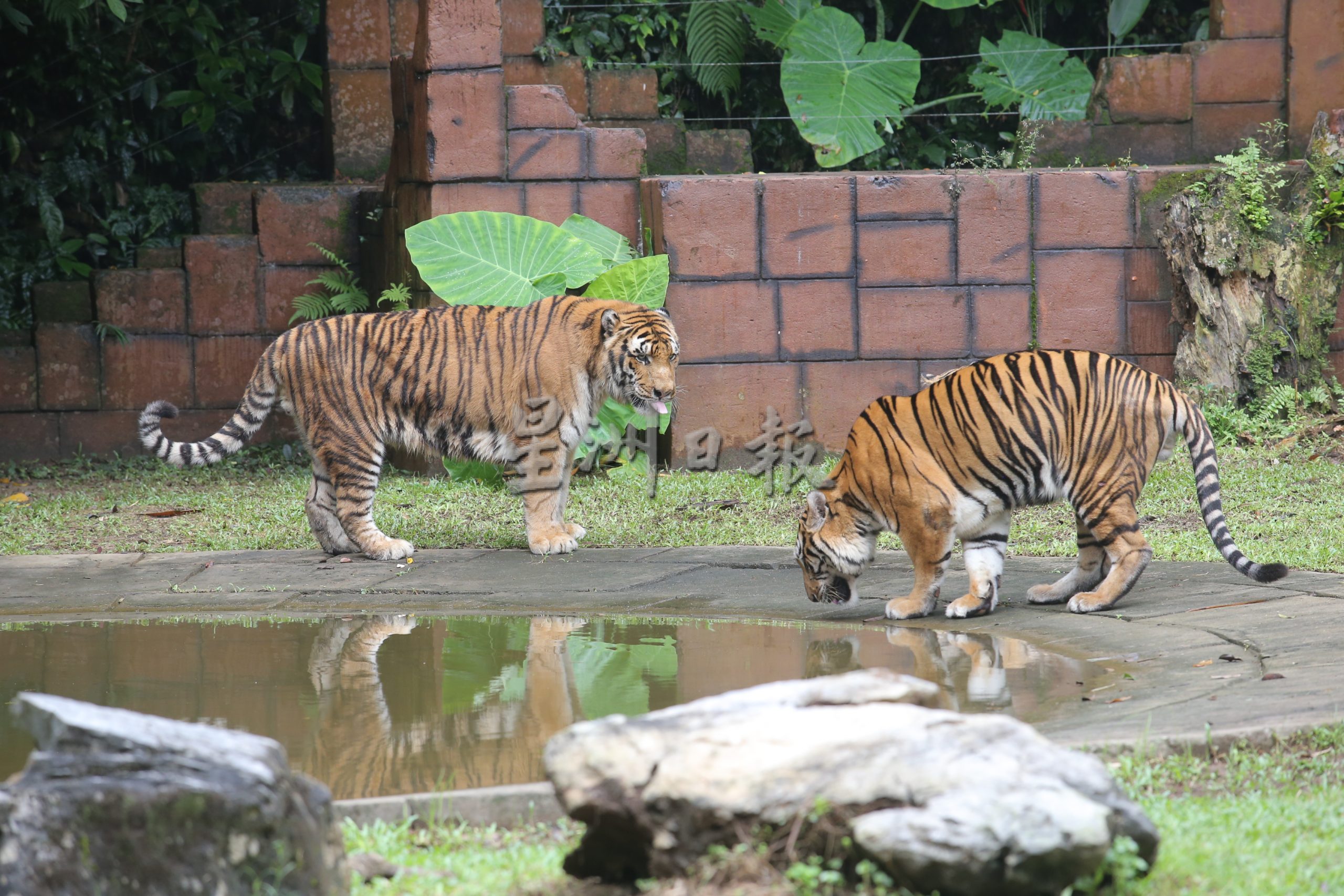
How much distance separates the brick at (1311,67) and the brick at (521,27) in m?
5.04

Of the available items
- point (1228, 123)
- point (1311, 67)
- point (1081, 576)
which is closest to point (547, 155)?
point (1228, 123)

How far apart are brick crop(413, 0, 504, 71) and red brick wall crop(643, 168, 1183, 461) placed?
1.32 metres

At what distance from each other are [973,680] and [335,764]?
6.10ft

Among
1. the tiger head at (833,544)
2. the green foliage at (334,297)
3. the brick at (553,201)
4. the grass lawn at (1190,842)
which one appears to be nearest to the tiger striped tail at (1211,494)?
the tiger head at (833,544)

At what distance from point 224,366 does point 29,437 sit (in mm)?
A: 1423

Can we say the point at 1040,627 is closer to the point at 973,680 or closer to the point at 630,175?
the point at 973,680

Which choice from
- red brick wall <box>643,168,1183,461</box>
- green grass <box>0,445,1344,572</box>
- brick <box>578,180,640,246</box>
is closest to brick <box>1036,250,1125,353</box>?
red brick wall <box>643,168,1183,461</box>

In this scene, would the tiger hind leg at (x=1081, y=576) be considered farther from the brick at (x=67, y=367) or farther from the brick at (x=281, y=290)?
the brick at (x=67, y=367)

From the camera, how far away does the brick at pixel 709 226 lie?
8.70 metres

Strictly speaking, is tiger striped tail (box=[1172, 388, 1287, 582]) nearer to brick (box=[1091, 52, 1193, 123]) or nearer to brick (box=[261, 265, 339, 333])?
brick (box=[1091, 52, 1193, 123])

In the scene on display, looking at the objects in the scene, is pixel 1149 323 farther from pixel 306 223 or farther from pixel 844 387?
pixel 306 223

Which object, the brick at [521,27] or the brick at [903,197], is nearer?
the brick at [903,197]

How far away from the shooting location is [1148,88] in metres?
9.31

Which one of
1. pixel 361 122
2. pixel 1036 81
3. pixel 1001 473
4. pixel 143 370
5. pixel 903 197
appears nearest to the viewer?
pixel 1001 473
